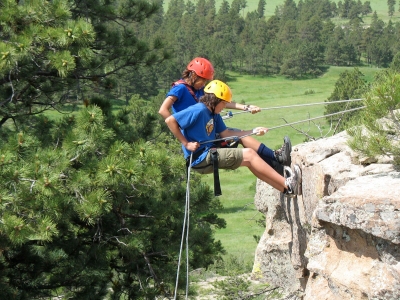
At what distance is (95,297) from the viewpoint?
27.1 ft

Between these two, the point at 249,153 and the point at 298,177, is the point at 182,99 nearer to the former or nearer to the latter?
the point at 249,153

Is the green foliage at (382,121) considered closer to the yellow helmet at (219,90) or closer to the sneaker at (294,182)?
the sneaker at (294,182)

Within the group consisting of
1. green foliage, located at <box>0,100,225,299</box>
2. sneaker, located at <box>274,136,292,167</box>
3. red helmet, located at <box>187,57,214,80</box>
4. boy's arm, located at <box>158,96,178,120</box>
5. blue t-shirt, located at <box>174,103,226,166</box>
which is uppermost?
red helmet, located at <box>187,57,214,80</box>

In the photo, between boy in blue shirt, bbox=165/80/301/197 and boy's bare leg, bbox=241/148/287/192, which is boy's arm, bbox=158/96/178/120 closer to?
boy in blue shirt, bbox=165/80/301/197

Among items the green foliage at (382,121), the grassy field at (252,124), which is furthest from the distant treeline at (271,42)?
the green foliage at (382,121)

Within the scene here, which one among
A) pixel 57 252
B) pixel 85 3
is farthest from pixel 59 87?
pixel 57 252

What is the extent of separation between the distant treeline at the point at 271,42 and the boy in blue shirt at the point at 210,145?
7048 cm

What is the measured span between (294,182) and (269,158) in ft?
2.00

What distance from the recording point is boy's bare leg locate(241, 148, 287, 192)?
5.79 meters

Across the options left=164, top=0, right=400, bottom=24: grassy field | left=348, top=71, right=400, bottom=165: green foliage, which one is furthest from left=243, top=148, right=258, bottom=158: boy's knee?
left=164, top=0, right=400, bottom=24: grassy field

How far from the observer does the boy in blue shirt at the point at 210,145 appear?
580 centimetres

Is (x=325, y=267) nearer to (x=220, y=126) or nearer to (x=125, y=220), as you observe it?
(x=220, y=126)

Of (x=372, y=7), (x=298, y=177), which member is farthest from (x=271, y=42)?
(x=298, y=177)

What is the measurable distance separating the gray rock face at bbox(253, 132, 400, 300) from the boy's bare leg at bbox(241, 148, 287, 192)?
0.26 metres
